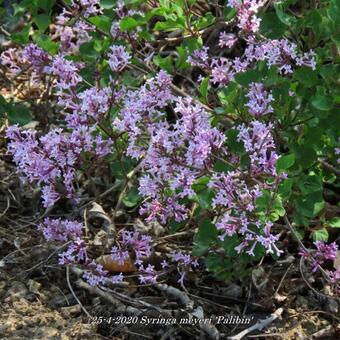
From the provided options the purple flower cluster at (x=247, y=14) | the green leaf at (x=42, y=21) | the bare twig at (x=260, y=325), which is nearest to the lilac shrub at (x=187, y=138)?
the purple flower cluster at (x=247, y=14)

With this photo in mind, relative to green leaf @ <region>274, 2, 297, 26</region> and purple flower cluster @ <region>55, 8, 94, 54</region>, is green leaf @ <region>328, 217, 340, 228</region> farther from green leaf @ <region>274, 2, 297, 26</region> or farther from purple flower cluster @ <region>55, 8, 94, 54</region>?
purple flower cluster @ <region>55, 8, 94, 54</region>

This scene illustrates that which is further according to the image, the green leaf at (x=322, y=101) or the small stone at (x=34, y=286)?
the small stone at (x=34, y=286)

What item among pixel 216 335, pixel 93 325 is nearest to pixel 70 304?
pixel 93 325

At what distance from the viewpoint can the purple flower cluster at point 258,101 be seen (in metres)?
2.31

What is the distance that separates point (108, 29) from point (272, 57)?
0.68 m

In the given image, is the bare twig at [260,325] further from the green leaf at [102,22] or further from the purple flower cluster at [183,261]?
the green leaf at [102,22]

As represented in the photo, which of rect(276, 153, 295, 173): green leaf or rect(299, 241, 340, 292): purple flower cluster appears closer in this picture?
rect(276, 153, 295, 173): green leaf

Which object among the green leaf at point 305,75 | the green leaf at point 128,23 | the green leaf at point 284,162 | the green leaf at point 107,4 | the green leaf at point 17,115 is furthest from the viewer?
the green leaf at point 17,115

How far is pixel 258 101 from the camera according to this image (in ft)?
7.66

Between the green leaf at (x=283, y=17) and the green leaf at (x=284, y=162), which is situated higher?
the green leaf at (x=283, y=17)

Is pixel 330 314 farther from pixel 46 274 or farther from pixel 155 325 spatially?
pixel 46 274

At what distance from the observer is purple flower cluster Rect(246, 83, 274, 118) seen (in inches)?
91.1

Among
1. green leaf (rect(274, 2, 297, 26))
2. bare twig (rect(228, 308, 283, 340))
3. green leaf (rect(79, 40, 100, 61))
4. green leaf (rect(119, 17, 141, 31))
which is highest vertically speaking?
green leaf (rect(274, 2, 297, 26))

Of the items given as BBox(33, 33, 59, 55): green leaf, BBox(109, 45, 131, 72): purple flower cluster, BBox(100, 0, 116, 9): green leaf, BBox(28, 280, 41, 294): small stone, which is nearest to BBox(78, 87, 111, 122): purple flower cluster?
BBox(109, 45, 131, 72): purple flower cluster
